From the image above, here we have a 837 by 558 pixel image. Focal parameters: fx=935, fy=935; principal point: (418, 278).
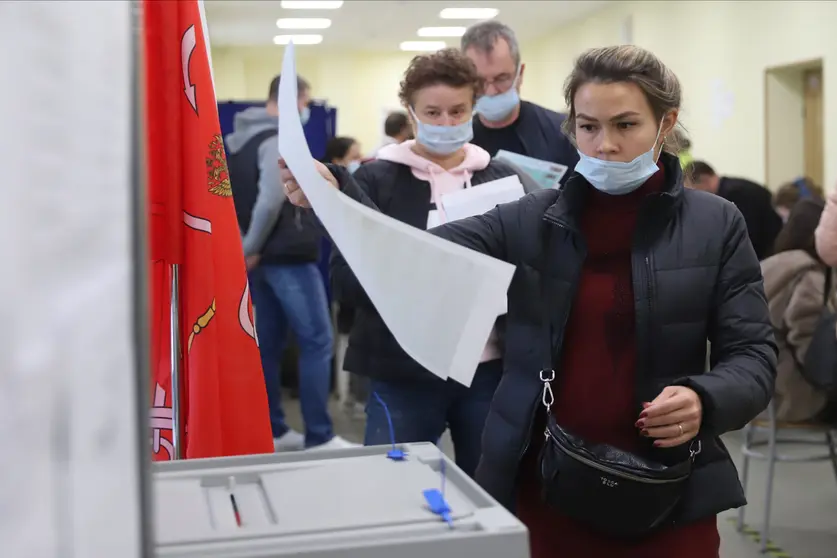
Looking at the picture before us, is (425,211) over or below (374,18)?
below

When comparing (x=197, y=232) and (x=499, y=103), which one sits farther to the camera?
(x=499, y=103)

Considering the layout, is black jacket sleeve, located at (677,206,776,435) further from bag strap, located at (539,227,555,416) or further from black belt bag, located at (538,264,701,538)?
bag strap, located at (539,227,555,416)

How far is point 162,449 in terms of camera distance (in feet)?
4.65

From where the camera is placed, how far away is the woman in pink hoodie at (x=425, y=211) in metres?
1.91

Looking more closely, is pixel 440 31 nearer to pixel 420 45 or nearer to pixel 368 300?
pixel 420 45

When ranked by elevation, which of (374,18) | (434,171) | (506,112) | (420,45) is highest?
(420,45)

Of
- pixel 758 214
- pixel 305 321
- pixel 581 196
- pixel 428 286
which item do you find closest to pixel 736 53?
pixel 758 214

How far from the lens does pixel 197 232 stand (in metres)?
1.28

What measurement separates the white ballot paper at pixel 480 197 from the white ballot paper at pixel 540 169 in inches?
9.1

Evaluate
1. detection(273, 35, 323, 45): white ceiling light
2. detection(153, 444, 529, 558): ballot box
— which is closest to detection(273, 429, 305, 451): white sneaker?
detection(153, 444, 529, 558): ballot box

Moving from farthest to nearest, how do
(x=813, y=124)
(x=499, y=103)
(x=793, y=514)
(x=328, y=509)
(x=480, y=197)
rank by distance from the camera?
(x=813, y=124), (x=793, y=514), (x=499, y=103), (x=480, y=197), (x=328, y=509)

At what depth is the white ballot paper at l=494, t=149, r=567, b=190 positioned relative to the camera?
2.11 meters

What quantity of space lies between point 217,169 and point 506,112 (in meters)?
1.18

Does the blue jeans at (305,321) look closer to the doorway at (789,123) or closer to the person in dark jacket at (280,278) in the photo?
the person in dark jacket at (280,278)
